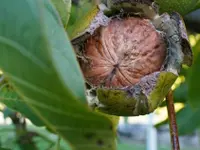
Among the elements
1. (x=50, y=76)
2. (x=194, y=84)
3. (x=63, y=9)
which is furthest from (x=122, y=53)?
(x=194, y=84)

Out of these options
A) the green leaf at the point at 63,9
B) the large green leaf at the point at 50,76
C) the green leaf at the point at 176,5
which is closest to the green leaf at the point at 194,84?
the green leaf at the point at 176,5

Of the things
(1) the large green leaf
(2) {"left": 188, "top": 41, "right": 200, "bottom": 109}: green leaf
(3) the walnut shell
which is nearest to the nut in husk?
(3) the walnut shell

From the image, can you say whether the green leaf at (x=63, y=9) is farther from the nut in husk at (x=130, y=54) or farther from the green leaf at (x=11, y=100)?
the green leaf at (x=11, y=100)

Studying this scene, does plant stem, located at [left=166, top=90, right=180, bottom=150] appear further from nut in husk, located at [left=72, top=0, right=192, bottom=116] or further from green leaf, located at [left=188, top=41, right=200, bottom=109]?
green leaf, located at [left=188, top=41, right=200, bottom=109]

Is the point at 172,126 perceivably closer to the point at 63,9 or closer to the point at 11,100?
the point at 63,9

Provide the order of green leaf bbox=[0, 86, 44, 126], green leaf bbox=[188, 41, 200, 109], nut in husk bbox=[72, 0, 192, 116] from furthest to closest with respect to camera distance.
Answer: green leaf bbox=[188, 41, 200, 109], green leaf bbox=[0, 86, 44, 126], nut in husk bbox=[72, 0, 192, 116]

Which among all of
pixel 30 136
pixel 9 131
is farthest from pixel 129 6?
pixel 9 131
